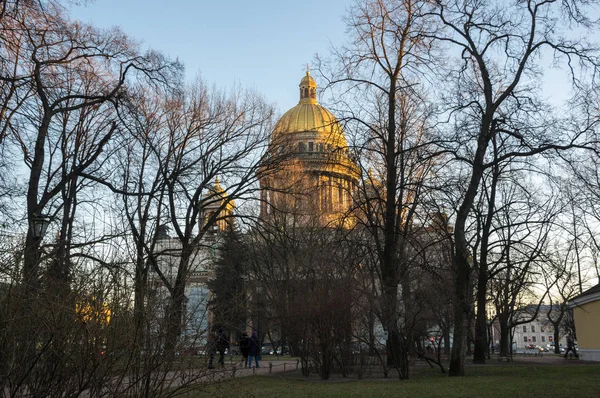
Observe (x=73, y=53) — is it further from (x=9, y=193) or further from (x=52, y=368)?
(x=52, y=368)

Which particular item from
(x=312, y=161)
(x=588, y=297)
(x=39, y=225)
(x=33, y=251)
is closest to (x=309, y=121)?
(x=588, y=297)

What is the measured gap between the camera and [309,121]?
184 ft

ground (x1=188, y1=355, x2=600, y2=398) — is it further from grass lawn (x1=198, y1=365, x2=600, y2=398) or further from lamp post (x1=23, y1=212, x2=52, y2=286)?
lamp post (x1=23, y1=212, x2=52, y2=286)

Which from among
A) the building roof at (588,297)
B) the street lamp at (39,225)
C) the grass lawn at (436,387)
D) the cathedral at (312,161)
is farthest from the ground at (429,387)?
the building roof at (588,297)

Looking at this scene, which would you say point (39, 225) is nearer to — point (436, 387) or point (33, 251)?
point (33, 251)

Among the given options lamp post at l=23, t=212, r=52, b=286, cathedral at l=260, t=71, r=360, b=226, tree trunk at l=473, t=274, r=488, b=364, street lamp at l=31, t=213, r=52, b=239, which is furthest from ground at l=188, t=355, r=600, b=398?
tree trunk at l=473, t=274, r=488, b=364

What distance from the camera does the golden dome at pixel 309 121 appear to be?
18047 millimetres

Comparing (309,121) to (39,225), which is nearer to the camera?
(39,225)

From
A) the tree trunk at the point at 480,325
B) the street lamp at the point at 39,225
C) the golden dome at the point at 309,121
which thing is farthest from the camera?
the tree trunk at the point at 480,325

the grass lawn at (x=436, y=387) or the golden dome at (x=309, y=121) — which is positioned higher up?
the golden dome at (x=309, y=121)

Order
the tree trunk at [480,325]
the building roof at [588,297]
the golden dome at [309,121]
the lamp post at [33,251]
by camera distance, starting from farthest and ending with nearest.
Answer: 1. the building roof at [588,297]
2. the tree trunk at [480,325]
3. the golden dome at [309,121]
4. the lamp post at [33,251]

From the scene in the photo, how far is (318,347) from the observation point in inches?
627

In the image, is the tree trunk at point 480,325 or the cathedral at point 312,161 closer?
the cathedral at point 312,161

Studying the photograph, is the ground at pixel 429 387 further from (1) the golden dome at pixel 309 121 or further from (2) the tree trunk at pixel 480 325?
(2) the tree trunk at pixel 480 325
